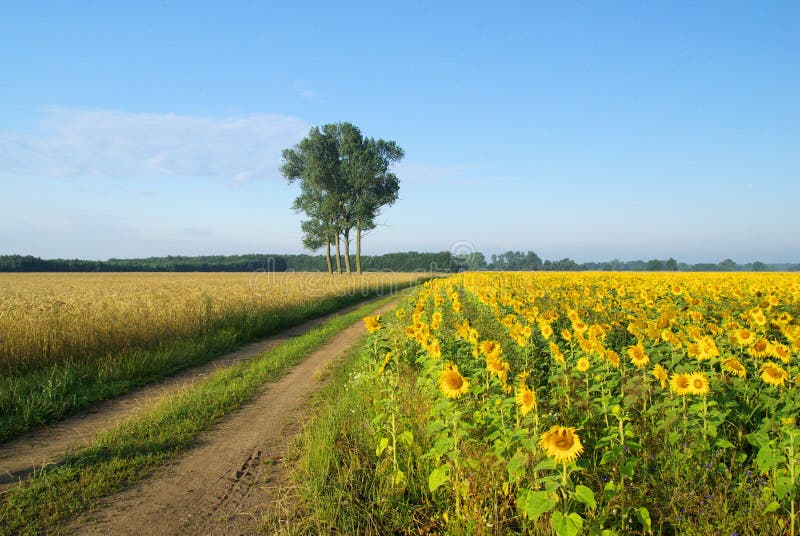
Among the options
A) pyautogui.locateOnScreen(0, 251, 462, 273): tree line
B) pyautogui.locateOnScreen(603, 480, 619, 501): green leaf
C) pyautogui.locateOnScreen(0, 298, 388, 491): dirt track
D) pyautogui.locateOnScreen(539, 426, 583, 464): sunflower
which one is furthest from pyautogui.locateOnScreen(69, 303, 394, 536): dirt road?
pyautogui.locateOnScreen(0, 251, 462, 273): tree line

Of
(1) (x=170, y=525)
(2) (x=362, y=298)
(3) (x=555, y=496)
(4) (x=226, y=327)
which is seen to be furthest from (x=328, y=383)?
(2) (x=362, y=298)

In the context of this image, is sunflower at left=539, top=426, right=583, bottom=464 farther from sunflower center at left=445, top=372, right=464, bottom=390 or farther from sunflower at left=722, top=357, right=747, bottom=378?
sunflower at left=722, top=357, right=747, bottom=378

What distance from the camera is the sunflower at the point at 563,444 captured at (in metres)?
2.54

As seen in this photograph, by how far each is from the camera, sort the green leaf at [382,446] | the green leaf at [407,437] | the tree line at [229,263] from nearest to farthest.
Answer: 1. the green leaf at [407,437]
2. the green leaf at [382,446]
3. the tree line at [229,263]

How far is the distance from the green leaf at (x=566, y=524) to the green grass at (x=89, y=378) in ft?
21.6

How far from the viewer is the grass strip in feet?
12.5

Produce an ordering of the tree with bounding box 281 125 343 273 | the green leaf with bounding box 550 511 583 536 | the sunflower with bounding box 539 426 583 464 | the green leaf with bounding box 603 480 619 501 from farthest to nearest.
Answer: the tree with bounding box 281 125 343 273, the green leaf with bounding box 603 480 619 501, the sunflower with bounding box 539 426 583 464, the green leaf with bounding box 550 511 583 536

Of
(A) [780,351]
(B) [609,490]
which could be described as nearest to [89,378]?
(B) [609,490]

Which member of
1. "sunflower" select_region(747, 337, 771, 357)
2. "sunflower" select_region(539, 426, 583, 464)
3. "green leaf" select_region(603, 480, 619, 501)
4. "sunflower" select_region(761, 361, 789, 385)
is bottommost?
"green leaf" select_region(603, 480, 619, 501)

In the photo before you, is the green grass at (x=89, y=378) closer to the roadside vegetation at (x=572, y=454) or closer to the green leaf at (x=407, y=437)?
the roadside vegetation at (x=572, y=454)

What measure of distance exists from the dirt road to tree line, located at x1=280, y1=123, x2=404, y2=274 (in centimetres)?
3641

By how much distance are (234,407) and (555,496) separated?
17.8 ft

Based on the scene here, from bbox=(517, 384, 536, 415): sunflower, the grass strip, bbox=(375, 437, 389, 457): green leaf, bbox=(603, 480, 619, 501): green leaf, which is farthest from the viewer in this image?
bbox=(375, 437, 389, 457): green leaf

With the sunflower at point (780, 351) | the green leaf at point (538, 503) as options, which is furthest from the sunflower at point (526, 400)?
the sunflower at point (780, 351)
